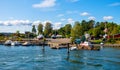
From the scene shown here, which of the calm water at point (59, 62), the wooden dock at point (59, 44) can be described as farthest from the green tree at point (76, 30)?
the calm water at point (59, 62)

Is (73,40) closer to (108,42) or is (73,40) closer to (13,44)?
(108,42)

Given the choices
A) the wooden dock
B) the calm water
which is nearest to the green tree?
the wooden dock

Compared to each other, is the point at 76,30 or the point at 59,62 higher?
the point at 76,30

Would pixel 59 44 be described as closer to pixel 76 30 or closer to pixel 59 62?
pixel 76 30

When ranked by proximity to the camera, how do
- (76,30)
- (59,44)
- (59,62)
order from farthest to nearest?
1. (76,30)
2. (59,44)
3. (59,62)

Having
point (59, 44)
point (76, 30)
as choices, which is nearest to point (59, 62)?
point (59, 44)

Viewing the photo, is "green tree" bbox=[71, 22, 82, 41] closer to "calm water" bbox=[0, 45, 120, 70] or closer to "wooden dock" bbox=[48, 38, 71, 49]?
"wooden dock" bbox=[48, 38, 71, 49]

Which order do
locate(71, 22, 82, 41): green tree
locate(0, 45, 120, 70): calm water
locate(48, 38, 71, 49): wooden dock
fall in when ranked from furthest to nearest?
locate(71, 22, 82, 41): green tree → locate(48, 38, 71, 49): wooden dock → locate(0, 45, 120, 70): calm water

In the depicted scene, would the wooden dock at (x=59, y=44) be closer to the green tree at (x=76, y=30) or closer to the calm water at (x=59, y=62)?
the green tree at (x=76, y=30)

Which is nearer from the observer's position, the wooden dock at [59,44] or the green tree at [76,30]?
the wooden dock at [59,44]

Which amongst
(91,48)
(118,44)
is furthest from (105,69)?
(118,44)

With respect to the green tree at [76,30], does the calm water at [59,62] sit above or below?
below

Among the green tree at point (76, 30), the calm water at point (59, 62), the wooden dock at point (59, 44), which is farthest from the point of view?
the green tree at point (76, 30)

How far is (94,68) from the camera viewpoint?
6147 centimetres
